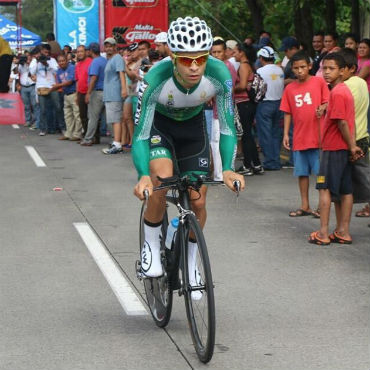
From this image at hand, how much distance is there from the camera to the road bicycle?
18.5ft

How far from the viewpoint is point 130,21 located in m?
28.0

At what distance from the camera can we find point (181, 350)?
241 inches

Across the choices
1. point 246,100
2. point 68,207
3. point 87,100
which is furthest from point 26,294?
point 87,100

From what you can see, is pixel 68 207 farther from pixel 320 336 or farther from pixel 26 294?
pixel 320 336

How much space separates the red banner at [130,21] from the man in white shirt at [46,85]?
4.54 m

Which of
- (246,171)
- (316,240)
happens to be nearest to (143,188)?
(316,240)

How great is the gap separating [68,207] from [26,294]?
4.69 m

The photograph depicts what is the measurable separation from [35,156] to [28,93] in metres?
7.63

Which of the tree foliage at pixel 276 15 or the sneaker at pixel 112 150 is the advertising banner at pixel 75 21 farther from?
the sneaker at pixel 112 150

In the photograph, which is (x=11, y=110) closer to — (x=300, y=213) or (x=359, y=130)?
(x=300, y=213)

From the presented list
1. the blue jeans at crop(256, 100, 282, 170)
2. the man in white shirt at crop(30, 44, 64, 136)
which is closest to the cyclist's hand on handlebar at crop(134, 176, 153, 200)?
the blue jeans at crop(256, 100, 282, 170)

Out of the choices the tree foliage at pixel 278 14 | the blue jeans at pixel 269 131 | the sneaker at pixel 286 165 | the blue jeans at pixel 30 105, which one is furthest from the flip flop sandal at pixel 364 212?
the blue jeans at pixel 30 105

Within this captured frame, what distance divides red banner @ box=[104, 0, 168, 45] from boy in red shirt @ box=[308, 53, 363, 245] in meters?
18.5

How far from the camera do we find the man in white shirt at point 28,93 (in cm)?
2542
